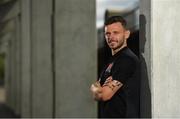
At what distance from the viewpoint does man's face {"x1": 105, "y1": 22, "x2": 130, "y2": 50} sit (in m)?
5.51

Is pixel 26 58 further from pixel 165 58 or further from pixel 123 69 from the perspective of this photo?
pixel 123 69

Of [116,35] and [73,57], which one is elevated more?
[116,35]

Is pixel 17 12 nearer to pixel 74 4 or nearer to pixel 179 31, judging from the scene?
pixel 74 4

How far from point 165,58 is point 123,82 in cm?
66

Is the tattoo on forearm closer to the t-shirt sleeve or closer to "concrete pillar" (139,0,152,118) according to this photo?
the t-shirt sleeve

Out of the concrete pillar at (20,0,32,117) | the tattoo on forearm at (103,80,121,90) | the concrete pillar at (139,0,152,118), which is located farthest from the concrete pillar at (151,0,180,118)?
the concrete pillar at (20,0,32,117)

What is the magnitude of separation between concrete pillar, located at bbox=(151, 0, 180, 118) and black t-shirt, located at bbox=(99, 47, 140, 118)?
335 millimetres

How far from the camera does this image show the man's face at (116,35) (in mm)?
5512

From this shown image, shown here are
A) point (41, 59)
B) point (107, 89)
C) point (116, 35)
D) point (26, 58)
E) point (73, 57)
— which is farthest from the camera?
point (26, 58)

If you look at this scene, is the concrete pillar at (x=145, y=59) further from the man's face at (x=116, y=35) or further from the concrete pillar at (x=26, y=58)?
the concrete pillar at (x=26, y=58)

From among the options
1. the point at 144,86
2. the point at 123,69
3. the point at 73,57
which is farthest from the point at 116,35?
the point at 73,57

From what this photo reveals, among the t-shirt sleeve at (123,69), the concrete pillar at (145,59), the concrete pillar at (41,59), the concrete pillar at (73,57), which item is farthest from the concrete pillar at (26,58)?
the t-shirt sleeve at (123,69)

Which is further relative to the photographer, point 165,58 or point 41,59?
point 41,59

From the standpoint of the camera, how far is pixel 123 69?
5.45 m
